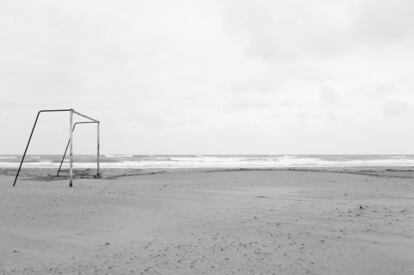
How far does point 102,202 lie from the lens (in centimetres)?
959

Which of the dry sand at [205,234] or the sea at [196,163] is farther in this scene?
the sea at [196,163]

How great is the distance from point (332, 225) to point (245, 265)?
2765 mm

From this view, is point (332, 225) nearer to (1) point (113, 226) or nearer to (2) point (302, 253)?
(2) point (302, 253)

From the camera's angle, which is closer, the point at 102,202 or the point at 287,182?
the point at 102,202

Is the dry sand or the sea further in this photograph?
the sea

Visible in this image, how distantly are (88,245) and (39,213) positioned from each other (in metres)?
3.08

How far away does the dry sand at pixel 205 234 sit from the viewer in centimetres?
472

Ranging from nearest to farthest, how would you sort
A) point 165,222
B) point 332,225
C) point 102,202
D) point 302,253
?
point 302,253, point 332,225, point 165,222, point 102,202

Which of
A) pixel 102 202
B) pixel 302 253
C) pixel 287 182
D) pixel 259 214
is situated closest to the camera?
pixel 302 253

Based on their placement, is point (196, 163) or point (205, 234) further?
point (196, 163)

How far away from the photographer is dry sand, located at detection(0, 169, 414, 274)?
15.5 ft

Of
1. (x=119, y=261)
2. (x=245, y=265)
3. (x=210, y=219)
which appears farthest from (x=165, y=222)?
(x=245, y=265)

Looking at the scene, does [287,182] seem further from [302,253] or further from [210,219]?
[302,253]

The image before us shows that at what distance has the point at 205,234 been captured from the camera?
6.29 m
